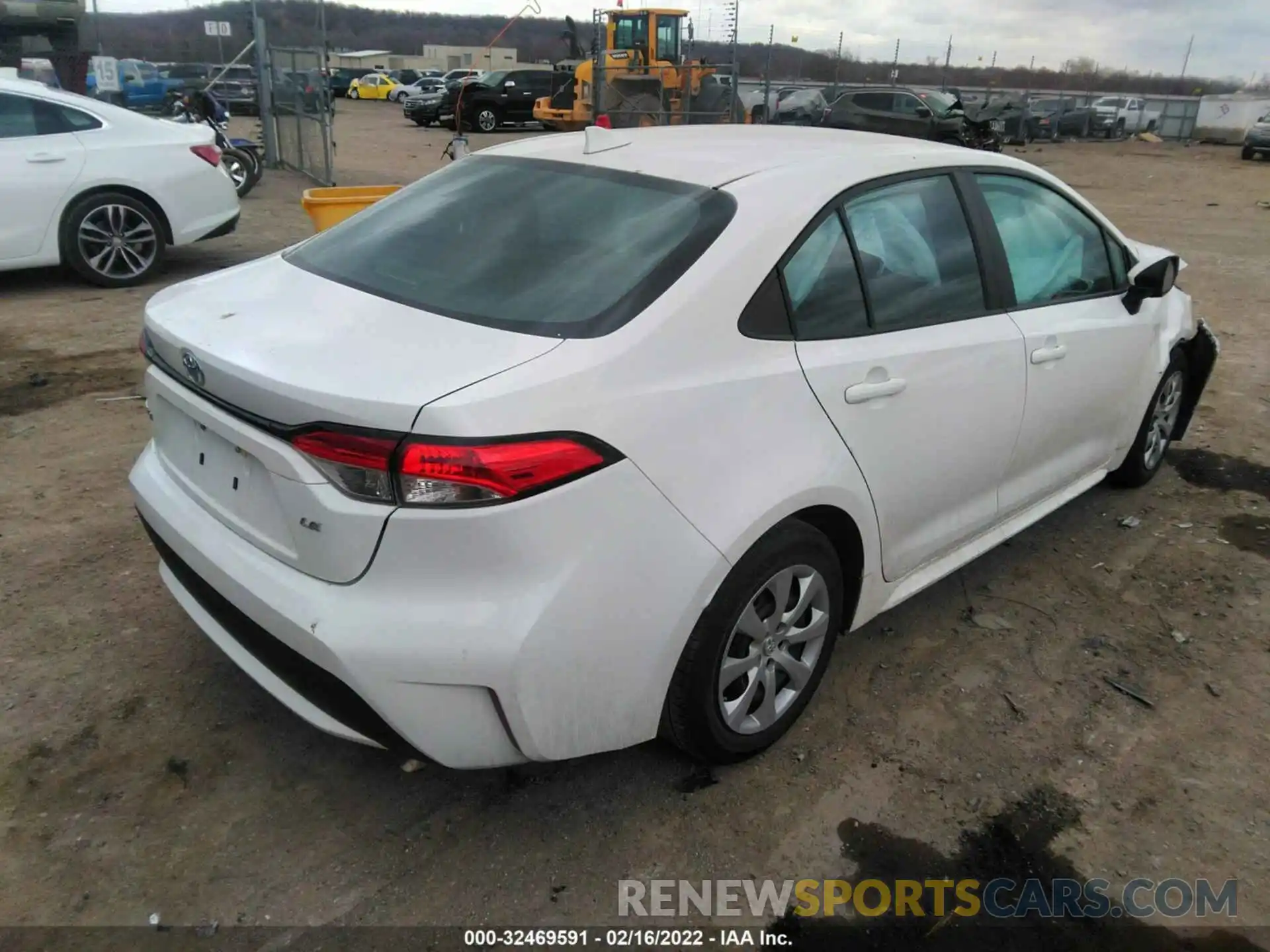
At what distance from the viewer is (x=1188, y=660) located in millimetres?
3348

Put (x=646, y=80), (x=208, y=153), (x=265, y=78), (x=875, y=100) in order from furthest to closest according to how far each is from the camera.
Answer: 1. (x=875, y=100)
2. (x=646, y=80)
3. (x=265, y=78)
4. (x=208, y=153)

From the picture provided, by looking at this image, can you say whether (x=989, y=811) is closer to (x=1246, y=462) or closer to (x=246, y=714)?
(x=246, y=714)

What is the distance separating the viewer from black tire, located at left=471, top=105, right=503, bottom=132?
27312mm

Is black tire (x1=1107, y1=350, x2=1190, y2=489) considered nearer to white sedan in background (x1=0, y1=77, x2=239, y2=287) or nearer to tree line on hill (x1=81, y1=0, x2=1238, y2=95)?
white sedan in background (x1=0, y1=77, x2=239, y2=287)

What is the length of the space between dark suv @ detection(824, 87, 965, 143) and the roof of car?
64.1 ft

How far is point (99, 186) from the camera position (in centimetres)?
731

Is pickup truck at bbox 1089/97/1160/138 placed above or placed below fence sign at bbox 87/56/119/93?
below

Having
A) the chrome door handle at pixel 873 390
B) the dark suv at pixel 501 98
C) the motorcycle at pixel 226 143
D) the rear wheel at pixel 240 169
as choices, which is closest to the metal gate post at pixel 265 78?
the motorcycle at pixel 226 143

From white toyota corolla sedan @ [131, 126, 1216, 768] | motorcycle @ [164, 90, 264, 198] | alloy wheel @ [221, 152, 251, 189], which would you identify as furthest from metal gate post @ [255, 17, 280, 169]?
white toyota corolla sedan @ [131, 126, 1216, 768]

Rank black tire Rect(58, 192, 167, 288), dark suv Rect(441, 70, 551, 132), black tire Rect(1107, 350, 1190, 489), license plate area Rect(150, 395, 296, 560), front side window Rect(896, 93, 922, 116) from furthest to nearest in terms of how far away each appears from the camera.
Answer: dark suv Rect(441, 70, 551, 132), front side window Rect(896, 93, 922, 116), black tire Rect(58, 192, 167, 288), black tire Rect(1107, 350, 1190, 489), license plate area Rect(150, 395, 296, 560)

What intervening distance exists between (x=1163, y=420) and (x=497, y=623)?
12.7ft

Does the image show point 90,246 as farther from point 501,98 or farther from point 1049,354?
point 501,98

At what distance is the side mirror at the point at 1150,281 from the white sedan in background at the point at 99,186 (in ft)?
22.9

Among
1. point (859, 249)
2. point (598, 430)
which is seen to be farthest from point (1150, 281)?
point (598, 430)
